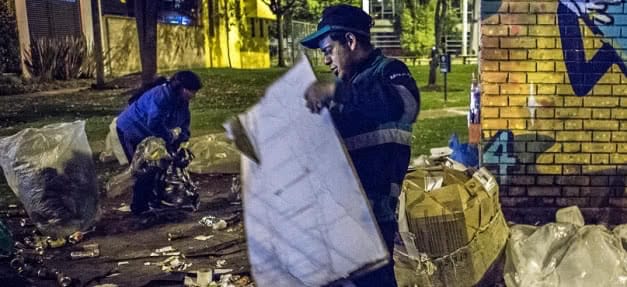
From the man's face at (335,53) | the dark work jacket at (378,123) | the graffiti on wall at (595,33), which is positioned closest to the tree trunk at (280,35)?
the man's face at (335,53)

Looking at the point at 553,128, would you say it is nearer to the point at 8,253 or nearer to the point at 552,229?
the point at 552,229

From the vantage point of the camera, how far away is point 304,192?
3781 millimetres

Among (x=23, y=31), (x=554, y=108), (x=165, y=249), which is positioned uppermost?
(x=23, y=31)

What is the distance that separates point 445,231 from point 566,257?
707mm

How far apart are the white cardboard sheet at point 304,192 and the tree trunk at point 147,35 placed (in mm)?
633

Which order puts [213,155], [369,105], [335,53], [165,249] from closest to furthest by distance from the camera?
[369,105], [335,53], [213,155], [165,249]

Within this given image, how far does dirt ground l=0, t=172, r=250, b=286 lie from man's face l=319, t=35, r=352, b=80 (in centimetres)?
94

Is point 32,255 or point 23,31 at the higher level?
point 23,31

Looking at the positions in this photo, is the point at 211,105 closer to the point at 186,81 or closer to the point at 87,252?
the point at 186,81

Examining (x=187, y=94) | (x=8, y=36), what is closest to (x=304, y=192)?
(x=187, y=94)

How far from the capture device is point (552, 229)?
3986 millimetres

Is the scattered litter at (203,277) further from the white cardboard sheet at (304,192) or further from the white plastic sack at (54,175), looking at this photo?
the white plastic sack at (54,175)

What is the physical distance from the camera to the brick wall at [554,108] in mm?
4145

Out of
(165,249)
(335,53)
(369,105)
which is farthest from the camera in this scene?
(165,249)
